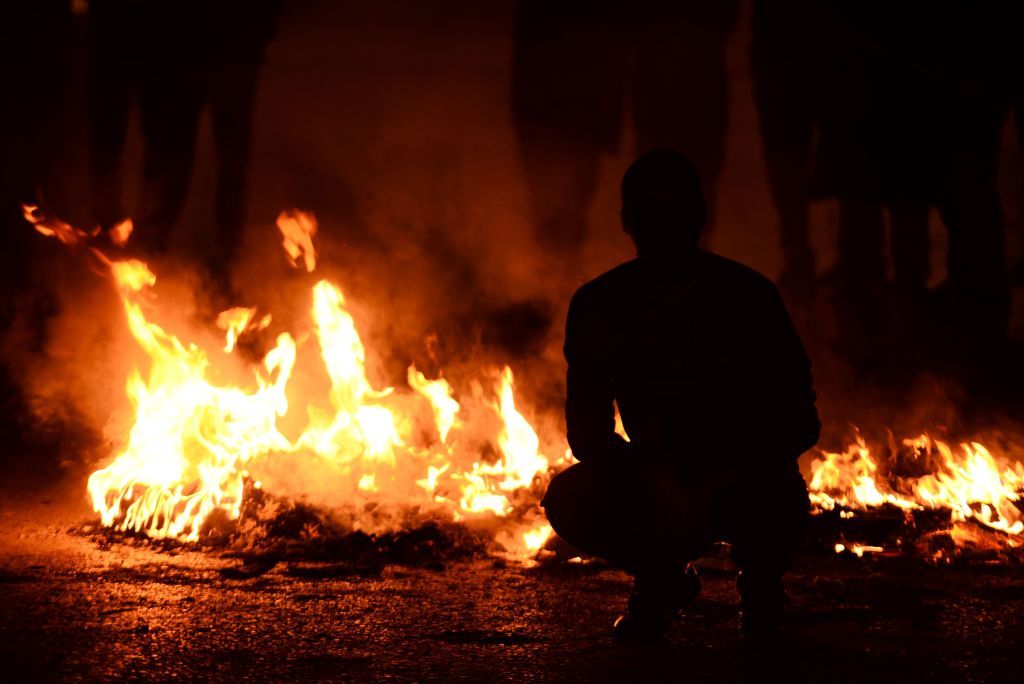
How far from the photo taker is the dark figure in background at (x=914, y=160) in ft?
21.5

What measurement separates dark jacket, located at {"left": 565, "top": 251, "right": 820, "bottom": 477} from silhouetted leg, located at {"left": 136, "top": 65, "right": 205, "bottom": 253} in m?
4.97

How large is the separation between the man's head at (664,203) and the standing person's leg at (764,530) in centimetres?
79

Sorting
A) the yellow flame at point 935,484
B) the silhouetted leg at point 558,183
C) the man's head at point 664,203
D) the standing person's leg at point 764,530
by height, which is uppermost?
the silhouetted leg at point 558,183

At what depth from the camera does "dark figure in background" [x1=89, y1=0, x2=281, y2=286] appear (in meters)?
7.18

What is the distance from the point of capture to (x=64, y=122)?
741 cm

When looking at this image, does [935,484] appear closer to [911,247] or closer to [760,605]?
[911,247]

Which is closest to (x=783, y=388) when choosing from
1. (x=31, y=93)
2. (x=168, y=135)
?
(x=168, y=135)

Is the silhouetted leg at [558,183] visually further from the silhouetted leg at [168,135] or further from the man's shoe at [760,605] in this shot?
the man's shoe at [760,605]

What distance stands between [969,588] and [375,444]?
11.0ft

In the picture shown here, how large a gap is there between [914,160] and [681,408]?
4432mm

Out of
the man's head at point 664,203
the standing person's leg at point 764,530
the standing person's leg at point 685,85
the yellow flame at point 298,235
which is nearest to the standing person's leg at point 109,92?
the yellow flame at point 298,235

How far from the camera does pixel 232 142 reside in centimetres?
720

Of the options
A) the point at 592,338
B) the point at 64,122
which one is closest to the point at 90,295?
the point at 64,122

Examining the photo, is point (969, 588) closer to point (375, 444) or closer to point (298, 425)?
point (375, 444)
